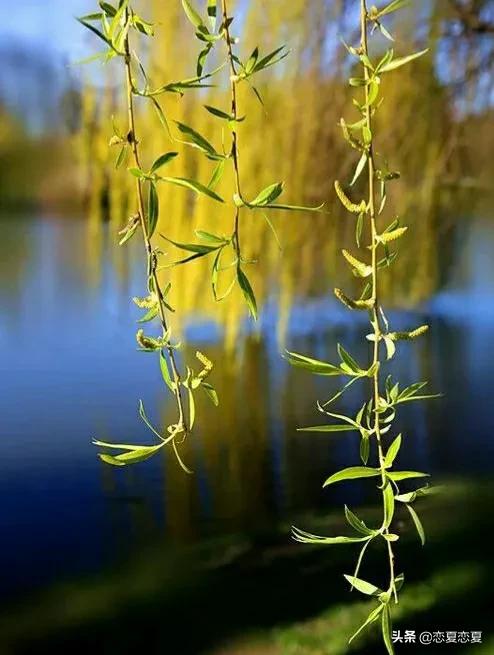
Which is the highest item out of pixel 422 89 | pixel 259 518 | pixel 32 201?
pixel 422 89

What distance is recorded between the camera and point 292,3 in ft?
2.29

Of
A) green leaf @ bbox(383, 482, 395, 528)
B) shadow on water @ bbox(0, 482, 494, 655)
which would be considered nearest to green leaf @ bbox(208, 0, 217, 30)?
green leaf @ bbox(383, 482, 395, 528)

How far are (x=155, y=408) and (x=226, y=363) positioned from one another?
93 mm

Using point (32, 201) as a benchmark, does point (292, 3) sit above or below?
above

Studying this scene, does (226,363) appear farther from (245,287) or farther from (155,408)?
(245,287)

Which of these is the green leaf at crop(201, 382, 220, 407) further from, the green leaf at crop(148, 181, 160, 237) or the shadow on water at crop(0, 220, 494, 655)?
the shadow on water at crop(0, 220, 494, 655)

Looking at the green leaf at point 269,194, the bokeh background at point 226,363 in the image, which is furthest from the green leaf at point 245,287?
the bokeh background at point 226,363

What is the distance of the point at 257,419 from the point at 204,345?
0.10 metres

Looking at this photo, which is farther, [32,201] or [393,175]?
[32,201]

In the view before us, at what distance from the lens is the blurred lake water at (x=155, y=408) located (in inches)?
27.7

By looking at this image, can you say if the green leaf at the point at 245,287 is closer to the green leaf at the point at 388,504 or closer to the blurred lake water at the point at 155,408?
the green leaf at the point at 388,504

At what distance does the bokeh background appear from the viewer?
0.70 meters

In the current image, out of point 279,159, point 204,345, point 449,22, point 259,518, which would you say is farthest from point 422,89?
point 259,518

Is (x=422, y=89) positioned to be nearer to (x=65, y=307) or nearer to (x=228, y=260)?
(x=228, y=260)
